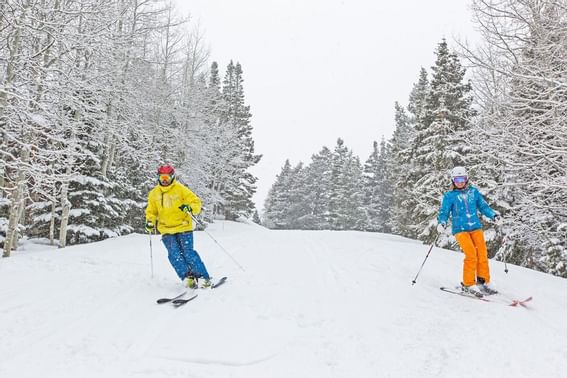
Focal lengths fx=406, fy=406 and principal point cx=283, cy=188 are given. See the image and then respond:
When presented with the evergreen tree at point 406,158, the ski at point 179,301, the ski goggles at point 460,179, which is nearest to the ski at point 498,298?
the ski goggles at point 460,179

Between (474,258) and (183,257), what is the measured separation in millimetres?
4488

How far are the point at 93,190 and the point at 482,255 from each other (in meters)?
14.7

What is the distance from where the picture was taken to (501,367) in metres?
3.53

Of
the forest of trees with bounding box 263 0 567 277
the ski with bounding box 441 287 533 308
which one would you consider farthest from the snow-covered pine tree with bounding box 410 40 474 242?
the ski with bounding box 441 287 533 308

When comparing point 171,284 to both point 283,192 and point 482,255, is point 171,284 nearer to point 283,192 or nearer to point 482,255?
point 482,255

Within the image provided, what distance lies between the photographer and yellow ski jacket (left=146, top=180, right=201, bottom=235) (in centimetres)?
638

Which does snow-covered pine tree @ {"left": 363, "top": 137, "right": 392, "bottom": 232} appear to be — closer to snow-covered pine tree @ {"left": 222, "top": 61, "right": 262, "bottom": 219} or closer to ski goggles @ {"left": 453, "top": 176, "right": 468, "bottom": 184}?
snow-covered pine tree @ {"left": 222, "top": 61, "right": 262, "bottom": 219}

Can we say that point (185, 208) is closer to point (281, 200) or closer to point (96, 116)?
point (96, 116)

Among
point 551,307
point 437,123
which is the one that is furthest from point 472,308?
point 437,123

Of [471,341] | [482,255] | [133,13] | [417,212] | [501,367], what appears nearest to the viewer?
[501,367]

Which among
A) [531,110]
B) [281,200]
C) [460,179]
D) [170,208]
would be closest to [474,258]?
[460,179]

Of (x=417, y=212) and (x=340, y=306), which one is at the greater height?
(x=417, y=212)

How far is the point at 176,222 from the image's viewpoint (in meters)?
6.39

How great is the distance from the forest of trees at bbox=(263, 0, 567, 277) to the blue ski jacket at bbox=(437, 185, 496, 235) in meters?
2.12
